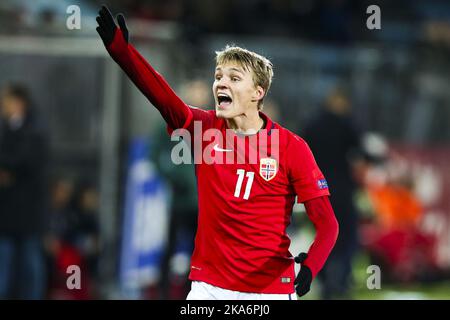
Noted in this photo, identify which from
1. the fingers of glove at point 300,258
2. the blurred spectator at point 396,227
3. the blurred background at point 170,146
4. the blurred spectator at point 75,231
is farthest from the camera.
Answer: the blurred spectator at point 396,227

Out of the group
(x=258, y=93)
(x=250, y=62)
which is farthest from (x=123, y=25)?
(x=258, y=93)

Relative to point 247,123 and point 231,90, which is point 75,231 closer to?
point 247,123

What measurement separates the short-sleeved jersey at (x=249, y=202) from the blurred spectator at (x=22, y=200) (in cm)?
464

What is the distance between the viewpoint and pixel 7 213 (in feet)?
33.2

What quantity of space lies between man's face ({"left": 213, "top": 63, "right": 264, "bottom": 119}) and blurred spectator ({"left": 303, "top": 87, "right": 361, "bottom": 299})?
5710 millimetres

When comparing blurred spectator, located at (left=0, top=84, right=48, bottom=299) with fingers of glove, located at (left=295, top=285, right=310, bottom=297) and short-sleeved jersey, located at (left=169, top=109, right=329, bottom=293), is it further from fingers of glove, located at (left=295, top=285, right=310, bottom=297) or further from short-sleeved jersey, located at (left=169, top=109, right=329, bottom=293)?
fingers of glove, located at (left=295, top=285, right=310, bottom=297)

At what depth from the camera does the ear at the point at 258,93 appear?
5.78 metres

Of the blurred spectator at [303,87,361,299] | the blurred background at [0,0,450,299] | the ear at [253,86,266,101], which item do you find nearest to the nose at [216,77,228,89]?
the ear at [253,86,266,101]

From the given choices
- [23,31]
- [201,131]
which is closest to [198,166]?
[201,131]

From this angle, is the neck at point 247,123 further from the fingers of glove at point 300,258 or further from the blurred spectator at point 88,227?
the blurred spectator at point 88,227

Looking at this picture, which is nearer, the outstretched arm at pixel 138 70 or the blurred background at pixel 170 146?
the outstretched arm at pixel 138 70

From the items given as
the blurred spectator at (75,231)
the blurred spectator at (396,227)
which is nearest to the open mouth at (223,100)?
the blurred spectator at (75,231)

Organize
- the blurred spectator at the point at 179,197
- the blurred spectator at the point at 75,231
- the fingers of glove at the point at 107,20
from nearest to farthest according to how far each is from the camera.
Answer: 1. the fingers of glove at the point at 107,20
2. the blurred spectator at the point at 179,197
3. the blurred spectator at the point at 75,231

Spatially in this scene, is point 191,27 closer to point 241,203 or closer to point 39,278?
point 39,278
